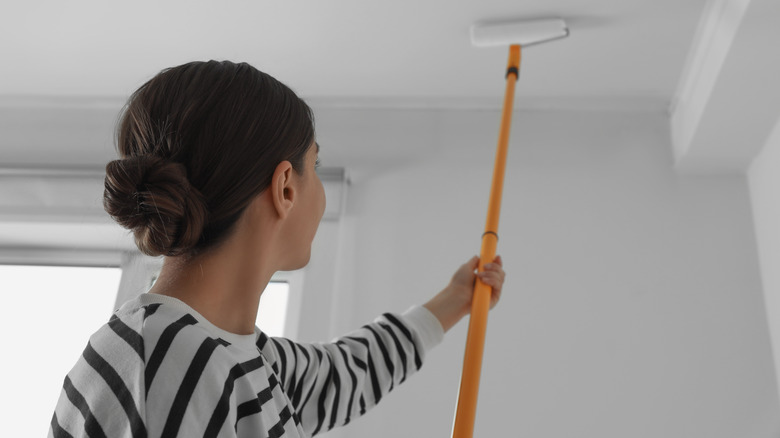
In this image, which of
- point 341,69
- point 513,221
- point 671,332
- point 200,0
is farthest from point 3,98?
point 671,332

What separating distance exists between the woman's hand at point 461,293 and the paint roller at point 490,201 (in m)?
0.01

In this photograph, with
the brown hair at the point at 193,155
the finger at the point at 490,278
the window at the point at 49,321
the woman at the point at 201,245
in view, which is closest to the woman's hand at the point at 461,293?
the finger at the point at 490,278

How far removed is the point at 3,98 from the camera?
1.78 metres

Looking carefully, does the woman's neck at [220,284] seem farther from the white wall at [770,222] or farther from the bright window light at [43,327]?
the bright window light at [43,327]

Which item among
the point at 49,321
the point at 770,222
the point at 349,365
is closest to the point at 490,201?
the point at 349,365

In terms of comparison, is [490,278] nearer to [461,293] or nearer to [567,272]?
[461,293]

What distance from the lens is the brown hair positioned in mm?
626

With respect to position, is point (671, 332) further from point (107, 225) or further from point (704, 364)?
point (107, 225)

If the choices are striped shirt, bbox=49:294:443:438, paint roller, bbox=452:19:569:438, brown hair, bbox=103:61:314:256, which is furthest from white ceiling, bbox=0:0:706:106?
striped shirt, bbox=49:294:443:438

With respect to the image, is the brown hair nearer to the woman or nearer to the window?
the woman

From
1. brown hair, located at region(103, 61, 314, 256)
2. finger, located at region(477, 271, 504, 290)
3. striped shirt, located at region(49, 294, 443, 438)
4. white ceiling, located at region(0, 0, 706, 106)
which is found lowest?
striped shirt, located at region(49, 294, 443, 438)

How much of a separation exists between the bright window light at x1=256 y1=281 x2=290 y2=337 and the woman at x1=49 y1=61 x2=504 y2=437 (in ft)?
3.00

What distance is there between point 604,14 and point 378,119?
22.9 inches

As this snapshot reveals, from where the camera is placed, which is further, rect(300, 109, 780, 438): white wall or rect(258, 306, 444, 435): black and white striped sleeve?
rect(300, 109, 780, 438): white wall
